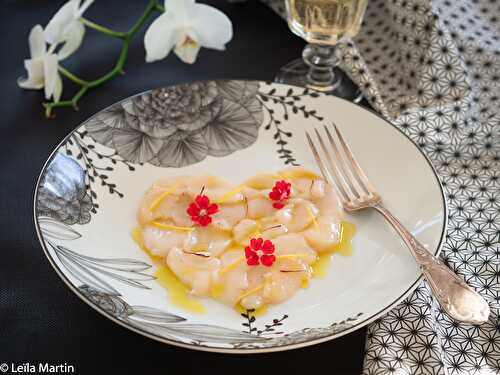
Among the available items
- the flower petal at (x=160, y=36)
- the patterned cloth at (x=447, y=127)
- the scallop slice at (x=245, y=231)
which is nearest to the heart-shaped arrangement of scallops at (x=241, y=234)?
the scallop slice at (x=245, y=231)

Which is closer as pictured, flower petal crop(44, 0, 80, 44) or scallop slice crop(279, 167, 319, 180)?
scallop slice crop(279, 167, 319, 180)

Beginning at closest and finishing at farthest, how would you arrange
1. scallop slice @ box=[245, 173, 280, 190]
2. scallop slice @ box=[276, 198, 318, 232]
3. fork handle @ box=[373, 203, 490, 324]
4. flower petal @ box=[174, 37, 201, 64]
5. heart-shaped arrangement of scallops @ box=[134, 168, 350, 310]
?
fork handle @ box=[373, 203, 490, 324] → heart-shaped arrangement of scallops @ box=[134, 168, 350, 310] → scallop slice @ box=[276, 198, 318, 232] → scallop slice @ box=[245, 173, 280, 190] → flower petal @ box=[174, 37, 201, 64]

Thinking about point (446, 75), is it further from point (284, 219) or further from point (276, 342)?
point (276, 342)

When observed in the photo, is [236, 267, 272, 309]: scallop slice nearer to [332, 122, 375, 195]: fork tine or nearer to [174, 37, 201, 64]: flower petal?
[332, 122, 375, 195]: fork tine

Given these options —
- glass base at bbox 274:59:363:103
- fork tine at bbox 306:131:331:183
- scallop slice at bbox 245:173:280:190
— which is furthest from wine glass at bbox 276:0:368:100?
scallop slice at bbox 245:173:280:190

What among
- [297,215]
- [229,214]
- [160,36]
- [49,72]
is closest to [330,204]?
[297,215]

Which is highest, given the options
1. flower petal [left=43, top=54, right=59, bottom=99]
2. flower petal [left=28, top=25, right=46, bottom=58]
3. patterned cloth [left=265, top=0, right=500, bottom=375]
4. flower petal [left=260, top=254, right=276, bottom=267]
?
flower petal [left=28, top=25, right=46, bottom=58]

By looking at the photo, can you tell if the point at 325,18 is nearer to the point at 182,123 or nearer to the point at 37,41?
the point at 182,123
